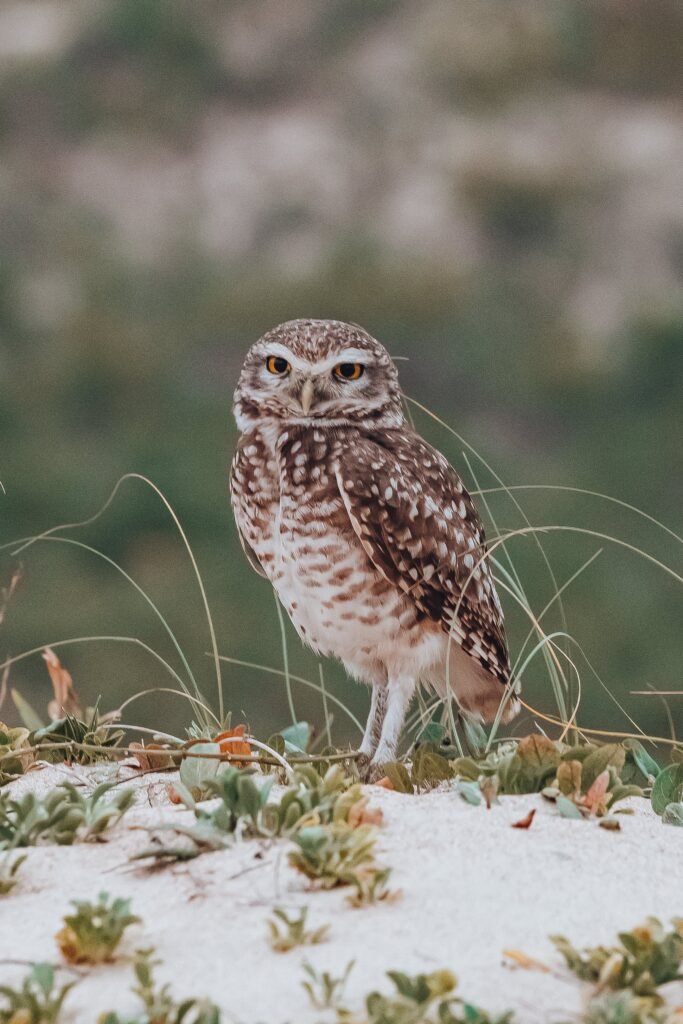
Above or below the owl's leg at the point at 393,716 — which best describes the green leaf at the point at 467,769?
above

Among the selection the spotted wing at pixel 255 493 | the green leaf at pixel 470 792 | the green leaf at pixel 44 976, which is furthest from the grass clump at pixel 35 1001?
the spotted wing at pixel 255 493

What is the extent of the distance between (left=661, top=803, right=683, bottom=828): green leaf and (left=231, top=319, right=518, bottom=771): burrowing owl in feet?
1.90

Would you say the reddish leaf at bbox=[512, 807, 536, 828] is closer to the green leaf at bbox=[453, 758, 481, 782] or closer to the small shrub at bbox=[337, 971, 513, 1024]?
the green leaf at bbox=[453, 758, 481, 782]

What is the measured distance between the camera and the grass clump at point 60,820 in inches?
98.0

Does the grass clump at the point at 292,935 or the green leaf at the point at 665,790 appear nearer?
the grass clump at the point at 292,935

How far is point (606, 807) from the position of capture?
269 cm

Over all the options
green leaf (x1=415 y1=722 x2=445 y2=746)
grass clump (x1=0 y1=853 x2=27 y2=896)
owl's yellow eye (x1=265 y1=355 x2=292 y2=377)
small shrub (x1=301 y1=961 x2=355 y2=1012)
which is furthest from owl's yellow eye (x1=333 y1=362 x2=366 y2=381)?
small shrub (x1=301 y1=961 x2=355 y2=1012)

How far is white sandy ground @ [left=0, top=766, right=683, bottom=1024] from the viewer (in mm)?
1966

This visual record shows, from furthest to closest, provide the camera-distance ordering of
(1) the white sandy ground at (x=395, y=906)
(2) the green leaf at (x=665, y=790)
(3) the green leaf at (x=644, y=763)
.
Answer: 1. (3) the green leaf at (x=644, y=763)
2. (2) the green leaf at (x=665, y=790)
3. (1) the white sandy ground at (x=395, y=906)

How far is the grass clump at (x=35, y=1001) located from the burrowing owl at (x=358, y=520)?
4.73 feet

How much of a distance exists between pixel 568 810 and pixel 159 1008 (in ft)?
3.44

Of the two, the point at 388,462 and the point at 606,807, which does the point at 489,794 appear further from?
the point at 388,462

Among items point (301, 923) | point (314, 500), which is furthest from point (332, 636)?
point (301, 923)

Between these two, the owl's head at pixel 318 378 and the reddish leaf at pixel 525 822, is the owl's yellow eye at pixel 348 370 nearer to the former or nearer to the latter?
the owl's head at pixel 318 378
